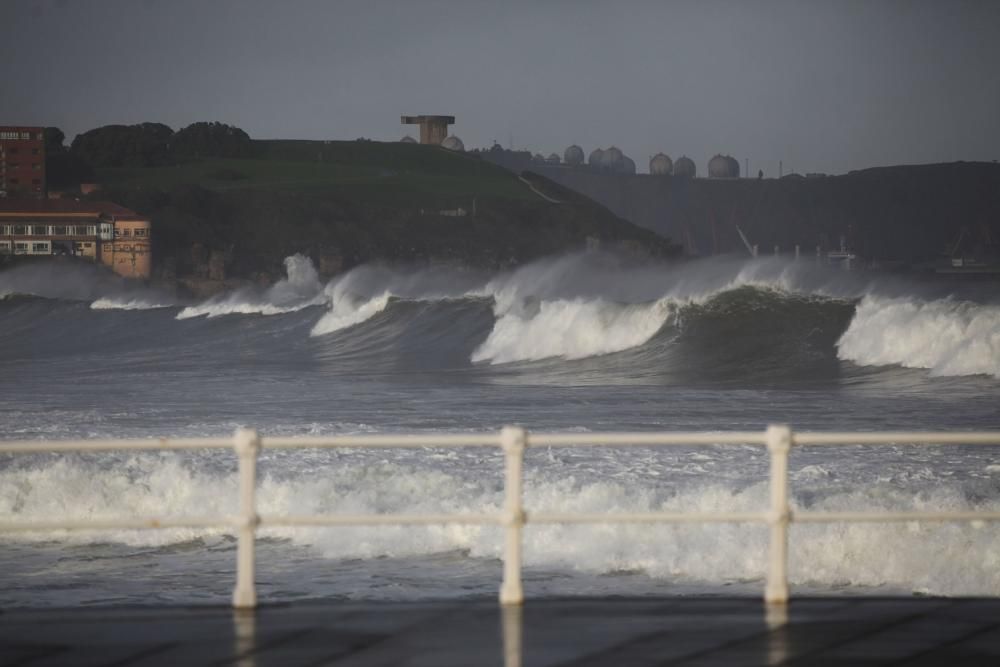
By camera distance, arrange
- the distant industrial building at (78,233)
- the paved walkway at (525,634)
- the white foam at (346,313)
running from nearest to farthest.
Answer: the paved walkway at (525,634), the white foam at (346,313), the distant industrial building at (78,233)

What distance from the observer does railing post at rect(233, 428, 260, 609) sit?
5.95m

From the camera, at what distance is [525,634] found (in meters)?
6.02

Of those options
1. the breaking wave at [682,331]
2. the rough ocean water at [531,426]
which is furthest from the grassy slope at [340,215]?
the rough ocean water at [531,426]

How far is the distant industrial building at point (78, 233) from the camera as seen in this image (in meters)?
124

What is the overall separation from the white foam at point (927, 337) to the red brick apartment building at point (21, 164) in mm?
117124

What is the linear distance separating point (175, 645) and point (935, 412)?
18055 millimetres

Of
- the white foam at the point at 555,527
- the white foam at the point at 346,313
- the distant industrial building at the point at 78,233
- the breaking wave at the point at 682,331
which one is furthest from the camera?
the distant industrial building at the point at 78,233

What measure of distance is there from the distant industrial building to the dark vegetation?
3.21 metres

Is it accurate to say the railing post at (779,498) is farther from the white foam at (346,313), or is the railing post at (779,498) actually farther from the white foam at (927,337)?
the white foam at (346,313)

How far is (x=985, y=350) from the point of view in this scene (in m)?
29.0

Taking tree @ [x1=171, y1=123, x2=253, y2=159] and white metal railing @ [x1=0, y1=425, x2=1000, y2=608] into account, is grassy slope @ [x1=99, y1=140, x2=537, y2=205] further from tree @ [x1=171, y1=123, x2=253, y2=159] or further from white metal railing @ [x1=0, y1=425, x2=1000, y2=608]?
white metal railing @ [x1=0, y1=425, x2=1000, y2=608]

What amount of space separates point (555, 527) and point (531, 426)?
9680 mm

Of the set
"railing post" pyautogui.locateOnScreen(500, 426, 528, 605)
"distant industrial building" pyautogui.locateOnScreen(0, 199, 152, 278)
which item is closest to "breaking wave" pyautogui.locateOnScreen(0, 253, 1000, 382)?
"railing post" pyautogui.locateOnScreen(500, 426, 528, 605)

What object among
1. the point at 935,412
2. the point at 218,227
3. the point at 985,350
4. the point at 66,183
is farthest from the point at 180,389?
the point at 66,183
